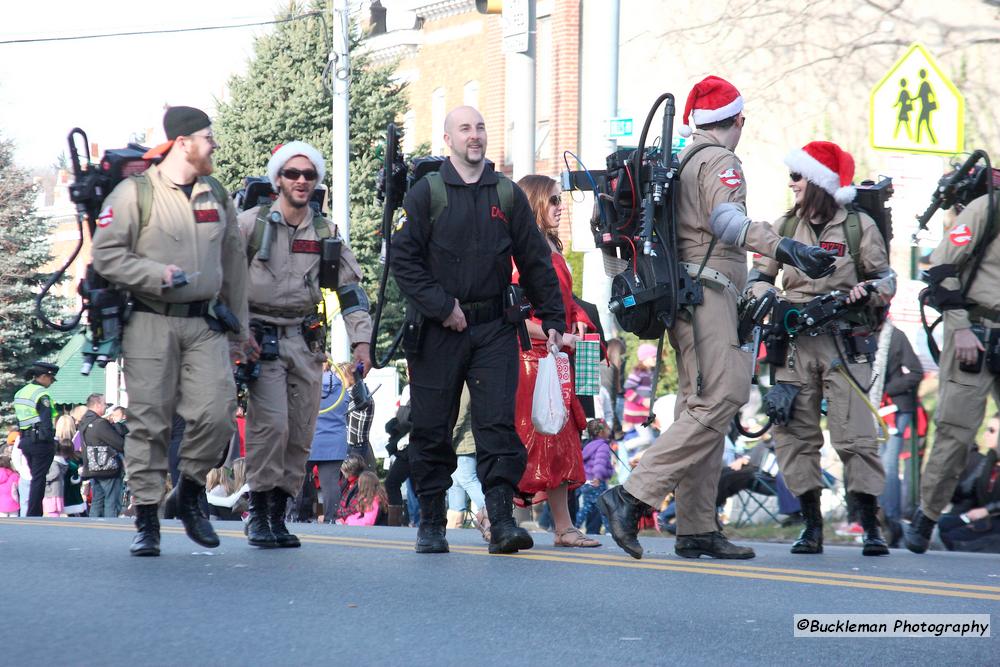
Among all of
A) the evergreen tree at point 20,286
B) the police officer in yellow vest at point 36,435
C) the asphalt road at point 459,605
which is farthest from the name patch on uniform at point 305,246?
the evergreen tree at point 20,286

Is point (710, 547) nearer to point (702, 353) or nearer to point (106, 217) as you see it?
point (702, 353)

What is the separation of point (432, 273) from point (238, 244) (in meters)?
1.01

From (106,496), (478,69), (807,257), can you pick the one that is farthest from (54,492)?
(478,69)

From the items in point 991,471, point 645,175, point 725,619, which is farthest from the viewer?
point 991,471

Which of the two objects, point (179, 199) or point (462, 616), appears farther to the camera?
point (179, 199)

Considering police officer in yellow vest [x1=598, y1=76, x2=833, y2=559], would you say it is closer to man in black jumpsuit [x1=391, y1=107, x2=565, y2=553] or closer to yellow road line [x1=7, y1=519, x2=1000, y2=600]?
yellow road line [x1=7, y1=519, x2=1000, y2=600]

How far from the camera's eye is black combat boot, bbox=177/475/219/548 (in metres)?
8.25

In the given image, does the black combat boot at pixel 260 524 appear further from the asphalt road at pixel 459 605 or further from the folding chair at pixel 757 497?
the folding chair at pixel 757 497

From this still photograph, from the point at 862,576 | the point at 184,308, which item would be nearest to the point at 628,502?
the point at 862,576

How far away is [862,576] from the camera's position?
294 inches

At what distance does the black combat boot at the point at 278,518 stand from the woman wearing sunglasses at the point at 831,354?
2.70 metres

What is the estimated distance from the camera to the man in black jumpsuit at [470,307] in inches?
320

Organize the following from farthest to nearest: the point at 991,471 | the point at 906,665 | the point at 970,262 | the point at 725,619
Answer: the point at 991,471, the point at 970,262, the point at 725,619, the point at 906,665

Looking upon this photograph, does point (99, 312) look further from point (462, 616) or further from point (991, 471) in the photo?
point (991, 471)
